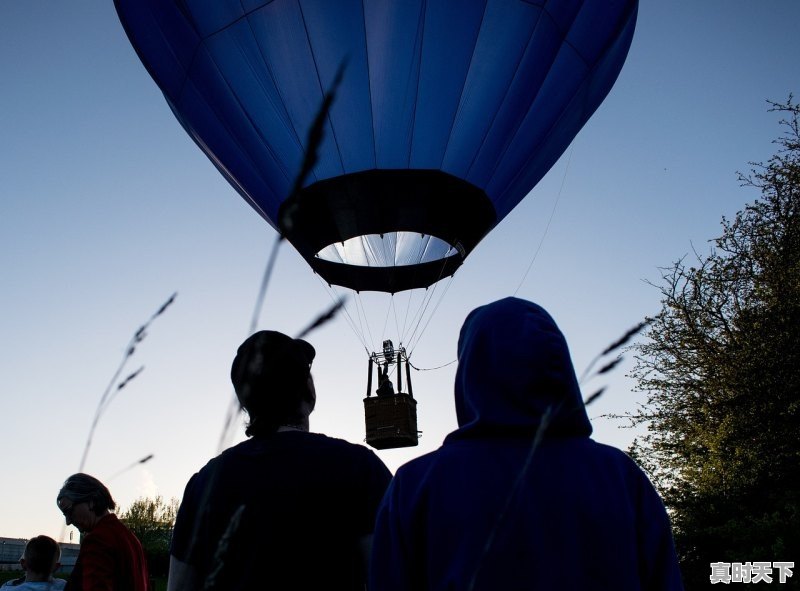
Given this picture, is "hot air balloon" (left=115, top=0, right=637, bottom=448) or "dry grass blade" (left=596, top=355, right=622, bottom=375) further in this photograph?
"hot air balloon" (left=115, top=0, right=637, bottom=448)

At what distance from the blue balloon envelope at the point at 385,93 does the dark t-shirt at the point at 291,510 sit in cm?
615

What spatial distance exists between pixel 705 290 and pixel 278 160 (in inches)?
477

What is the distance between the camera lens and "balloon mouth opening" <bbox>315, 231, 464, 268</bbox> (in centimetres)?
977

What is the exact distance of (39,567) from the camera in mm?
4117

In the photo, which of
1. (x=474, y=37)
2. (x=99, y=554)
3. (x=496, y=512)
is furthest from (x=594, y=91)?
(x=496, y=512)

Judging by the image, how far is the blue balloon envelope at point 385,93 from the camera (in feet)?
26.3

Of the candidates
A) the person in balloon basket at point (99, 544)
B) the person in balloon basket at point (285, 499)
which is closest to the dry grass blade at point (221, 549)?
the person in balloon basket at point (285, 499)

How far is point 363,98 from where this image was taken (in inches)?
332

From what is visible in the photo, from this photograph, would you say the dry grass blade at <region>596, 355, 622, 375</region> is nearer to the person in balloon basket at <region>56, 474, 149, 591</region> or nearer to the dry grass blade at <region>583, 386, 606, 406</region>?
the dry grass blade at <region>583, 386, 606, 406</region>

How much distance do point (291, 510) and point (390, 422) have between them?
661 cm

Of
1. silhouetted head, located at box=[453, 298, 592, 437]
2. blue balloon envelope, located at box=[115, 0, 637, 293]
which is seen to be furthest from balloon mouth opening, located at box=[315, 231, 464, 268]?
silhouetted head, located at box=[453, 298, 592, 437]

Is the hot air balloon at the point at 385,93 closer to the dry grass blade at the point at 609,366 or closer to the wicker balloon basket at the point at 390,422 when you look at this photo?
the wicker balloon basket at the point at 390,422

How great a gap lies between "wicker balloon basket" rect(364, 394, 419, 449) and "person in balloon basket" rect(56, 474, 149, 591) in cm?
501

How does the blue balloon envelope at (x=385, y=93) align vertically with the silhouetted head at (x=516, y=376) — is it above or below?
above
